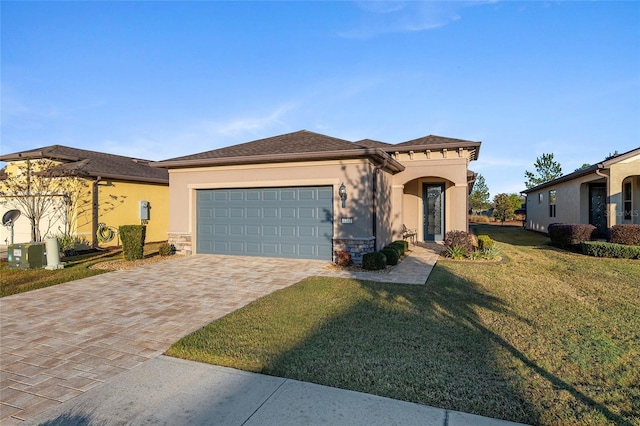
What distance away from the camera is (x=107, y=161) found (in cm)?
1596

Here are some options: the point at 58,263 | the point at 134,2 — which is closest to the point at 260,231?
the point at 58,263

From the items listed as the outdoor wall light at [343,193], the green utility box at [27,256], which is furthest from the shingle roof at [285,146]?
the green utility box at [27,256]

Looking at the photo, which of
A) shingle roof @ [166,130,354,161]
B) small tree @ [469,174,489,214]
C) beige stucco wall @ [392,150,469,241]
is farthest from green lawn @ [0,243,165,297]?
small tree @ [469,174,489,214]

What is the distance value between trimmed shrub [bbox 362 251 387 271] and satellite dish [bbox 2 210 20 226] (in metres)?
16.5

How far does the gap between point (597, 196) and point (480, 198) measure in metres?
26.3

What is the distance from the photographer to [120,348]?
416 cm

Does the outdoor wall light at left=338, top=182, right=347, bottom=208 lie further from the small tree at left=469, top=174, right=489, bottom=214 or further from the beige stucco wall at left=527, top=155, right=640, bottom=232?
the small tree at left=469, top=174, right=489, bottom=214

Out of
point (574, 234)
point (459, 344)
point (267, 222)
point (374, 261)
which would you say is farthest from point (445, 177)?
point (459, 344)

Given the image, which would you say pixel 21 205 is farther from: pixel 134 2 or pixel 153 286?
pixel 153 286

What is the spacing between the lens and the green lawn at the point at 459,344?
2.96 meters

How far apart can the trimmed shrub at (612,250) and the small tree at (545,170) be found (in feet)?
114

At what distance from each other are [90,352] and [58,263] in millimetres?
7402

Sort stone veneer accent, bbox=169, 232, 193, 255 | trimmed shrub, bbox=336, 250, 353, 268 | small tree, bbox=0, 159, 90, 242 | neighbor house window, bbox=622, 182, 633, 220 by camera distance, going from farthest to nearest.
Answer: neighbor house window, bbox=622, 182, 633, 220, small tree, bbox=0, 159, 90, 242, stone veneer accent, bbox=169, 232, 193, 255, trimmed shrub, bbox=336, 250, 353, 268

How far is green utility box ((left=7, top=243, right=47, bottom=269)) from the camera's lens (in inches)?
369
